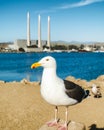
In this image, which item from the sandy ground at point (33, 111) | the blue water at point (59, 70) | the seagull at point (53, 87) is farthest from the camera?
the blue water at point (59, 70)

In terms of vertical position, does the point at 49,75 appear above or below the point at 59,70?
above

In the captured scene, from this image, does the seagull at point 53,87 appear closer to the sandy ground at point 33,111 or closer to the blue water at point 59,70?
the sandy ground at point 33,111

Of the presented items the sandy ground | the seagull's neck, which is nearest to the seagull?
the seagull's neck

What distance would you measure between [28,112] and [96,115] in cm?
228

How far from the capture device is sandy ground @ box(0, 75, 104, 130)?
1110 cm

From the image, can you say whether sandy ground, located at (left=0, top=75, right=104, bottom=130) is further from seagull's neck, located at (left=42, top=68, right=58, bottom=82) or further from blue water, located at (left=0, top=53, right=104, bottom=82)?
blue water, located at (left=0, top=53, right=104, bottom=82)

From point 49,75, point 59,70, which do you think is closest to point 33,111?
point 49,75

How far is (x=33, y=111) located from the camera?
40.5 feet

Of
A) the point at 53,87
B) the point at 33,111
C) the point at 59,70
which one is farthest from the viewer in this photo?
the point at 59,70

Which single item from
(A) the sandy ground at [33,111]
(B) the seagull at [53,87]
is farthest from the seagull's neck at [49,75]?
(A) the sandy ground at [33,111]

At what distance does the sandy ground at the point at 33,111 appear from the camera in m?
11.1

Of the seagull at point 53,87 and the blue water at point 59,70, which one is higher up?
the seagull at point 53,87

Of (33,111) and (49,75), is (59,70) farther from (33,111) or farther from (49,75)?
(49,75)

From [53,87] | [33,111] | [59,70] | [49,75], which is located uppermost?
[49,75]
